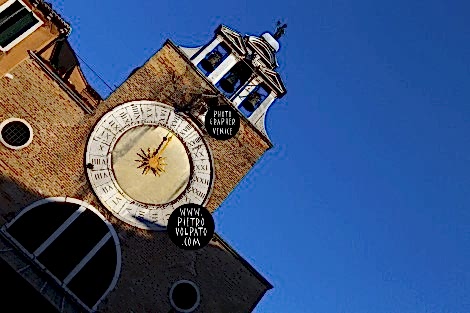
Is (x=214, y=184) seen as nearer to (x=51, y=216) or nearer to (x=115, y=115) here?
(x=115, y=115)

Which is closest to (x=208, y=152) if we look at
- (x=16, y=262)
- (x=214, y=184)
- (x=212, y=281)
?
(x=214, y=184)

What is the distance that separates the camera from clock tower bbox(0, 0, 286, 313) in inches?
605

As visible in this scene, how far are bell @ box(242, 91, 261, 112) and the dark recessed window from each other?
309 inches

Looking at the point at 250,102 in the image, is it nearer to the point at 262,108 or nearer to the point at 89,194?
the point at 262,108

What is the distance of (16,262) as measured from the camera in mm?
13844

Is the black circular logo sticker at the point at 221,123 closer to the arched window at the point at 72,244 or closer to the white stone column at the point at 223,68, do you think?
the white stone column at the point at 223,68

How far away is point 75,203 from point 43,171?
4.22 feet

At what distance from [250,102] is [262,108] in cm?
50

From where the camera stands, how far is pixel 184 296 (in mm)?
16484

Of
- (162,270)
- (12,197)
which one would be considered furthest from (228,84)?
(12,197)

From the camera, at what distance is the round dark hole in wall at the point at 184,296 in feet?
53.6

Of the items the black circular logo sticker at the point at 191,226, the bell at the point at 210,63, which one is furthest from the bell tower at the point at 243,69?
the black circular logo sticker at the point at 191,226

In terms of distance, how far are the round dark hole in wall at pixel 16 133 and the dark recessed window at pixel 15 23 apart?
3786mm

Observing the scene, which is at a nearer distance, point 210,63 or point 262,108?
point 210,63
